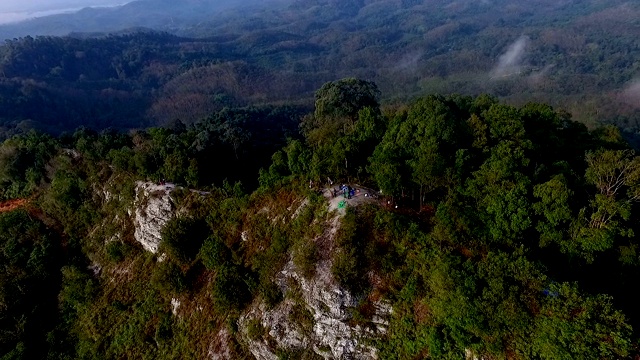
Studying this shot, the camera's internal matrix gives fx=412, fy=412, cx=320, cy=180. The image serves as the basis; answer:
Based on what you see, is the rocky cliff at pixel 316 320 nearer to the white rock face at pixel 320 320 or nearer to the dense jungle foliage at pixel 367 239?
the white rock face at pixel 320 320

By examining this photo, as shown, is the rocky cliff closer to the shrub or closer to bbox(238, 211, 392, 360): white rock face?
bbox(238, 211, 392, 360): white rock face

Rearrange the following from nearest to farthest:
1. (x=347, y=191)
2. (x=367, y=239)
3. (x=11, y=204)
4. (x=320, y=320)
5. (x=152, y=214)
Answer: (x=320, y=320) → (x=367, y=239) → (x=347, y=191) → (x=152, y=214) → (x=11, y=204)

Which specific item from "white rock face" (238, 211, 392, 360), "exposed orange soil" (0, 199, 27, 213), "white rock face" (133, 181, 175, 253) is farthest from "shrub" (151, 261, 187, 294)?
"exposed orange soil" (0, 199, 27, 213)

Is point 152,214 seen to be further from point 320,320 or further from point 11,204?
point 11,204

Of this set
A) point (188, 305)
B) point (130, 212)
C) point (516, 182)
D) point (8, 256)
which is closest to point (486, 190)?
point (516, 182)

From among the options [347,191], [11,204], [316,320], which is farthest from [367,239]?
[11,204]
